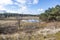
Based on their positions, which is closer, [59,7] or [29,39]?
[29,39]

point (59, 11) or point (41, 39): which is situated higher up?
point (59, 11)

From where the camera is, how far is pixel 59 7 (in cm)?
4225

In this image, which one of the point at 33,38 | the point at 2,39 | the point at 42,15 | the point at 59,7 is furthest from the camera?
the point at 42,15

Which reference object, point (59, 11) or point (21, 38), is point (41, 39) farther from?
point (59, 11)

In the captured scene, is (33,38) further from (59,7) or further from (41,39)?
(59,7)

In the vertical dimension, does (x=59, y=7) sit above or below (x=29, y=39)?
above

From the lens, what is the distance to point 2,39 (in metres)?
14.3

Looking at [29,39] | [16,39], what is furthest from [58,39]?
[16,39]

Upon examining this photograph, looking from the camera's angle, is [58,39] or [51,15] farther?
[51,15]

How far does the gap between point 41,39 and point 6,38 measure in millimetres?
3534

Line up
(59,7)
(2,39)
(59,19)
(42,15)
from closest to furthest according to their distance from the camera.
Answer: (2,39) < (59,19) < (59,7) < (42,15)

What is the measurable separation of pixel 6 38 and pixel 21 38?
1.47m

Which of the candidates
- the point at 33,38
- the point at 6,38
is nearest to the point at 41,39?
the point at 33,38

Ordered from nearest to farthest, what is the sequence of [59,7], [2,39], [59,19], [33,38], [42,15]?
[2,39], [33,38], [59,19], [59,7], [42,15]
